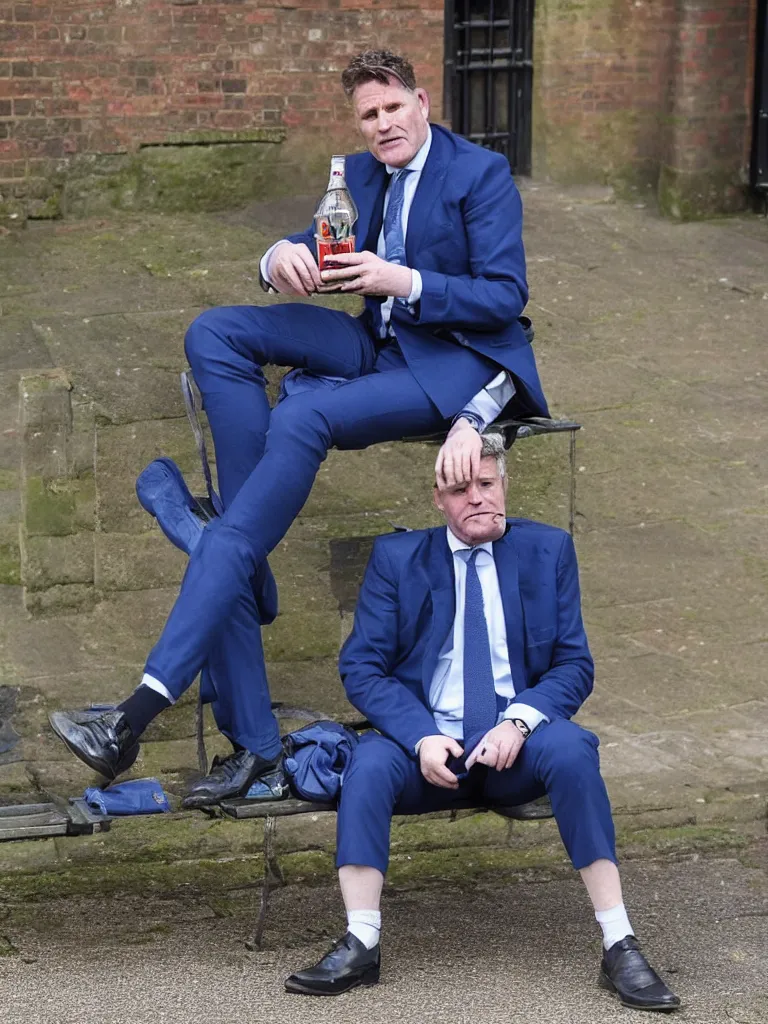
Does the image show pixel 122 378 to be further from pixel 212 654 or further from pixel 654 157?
pixel 654 157

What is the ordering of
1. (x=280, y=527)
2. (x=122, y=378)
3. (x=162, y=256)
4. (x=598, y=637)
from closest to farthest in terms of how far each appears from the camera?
(x=280, y=527) → (x=598, y=637) → (x=122, y=378) → (x=162, y=256)

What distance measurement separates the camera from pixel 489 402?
16.2 feet

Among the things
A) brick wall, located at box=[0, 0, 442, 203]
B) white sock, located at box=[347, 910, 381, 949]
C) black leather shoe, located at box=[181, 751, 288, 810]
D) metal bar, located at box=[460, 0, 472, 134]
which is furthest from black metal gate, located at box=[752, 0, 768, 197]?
white sock, located at box=[347, 910, 381, 949]

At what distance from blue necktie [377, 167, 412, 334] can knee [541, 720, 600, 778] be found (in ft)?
4.38

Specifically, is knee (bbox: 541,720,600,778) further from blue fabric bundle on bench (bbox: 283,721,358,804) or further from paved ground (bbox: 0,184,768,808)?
paved ground (bbox: 0,184,768,808)

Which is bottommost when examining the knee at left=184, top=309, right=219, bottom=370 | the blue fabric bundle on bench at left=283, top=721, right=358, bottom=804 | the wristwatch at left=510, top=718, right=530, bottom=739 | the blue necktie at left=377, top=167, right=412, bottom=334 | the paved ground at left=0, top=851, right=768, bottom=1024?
the paved ground at left=0, top=851, right=768, bottom=1024

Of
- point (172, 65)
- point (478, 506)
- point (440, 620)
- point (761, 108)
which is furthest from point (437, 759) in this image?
point (761, 108)

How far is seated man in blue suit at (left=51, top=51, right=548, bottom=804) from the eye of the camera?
179 inches

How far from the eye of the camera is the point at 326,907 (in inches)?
Answer: 191

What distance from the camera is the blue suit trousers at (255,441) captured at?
443 cm

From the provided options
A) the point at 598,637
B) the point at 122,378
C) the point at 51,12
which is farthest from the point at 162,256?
the point at 598,637

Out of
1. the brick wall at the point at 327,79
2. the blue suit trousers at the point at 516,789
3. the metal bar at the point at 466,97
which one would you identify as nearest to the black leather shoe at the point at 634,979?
the blue suit trousers at the point at 516,789

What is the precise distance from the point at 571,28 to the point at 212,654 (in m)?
7.63

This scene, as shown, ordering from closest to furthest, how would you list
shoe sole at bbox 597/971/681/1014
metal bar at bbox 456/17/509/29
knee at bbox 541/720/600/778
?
shoe sole at bbox 597/971/681/1014
knee at bbox 541/720/600/778
metal bar at bbox 456/17/509/29
